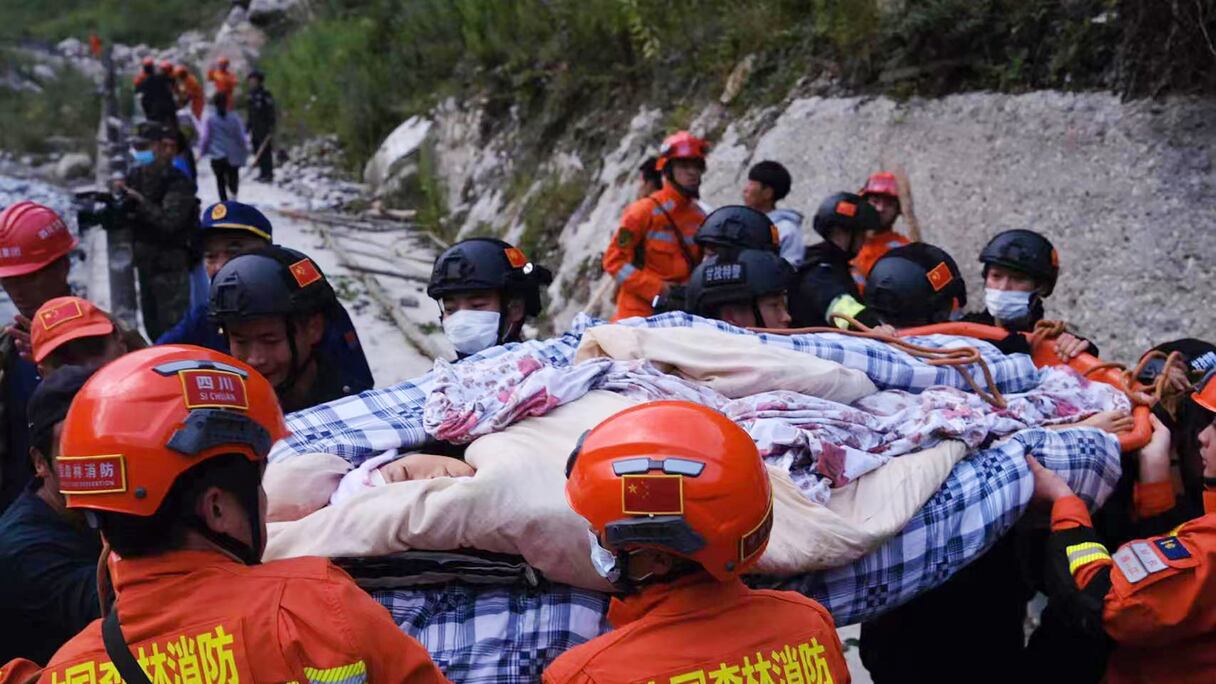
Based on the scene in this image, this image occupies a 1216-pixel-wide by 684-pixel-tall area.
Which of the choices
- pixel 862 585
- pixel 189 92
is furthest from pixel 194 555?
pixel 189 92

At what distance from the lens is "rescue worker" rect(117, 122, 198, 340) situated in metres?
6.20

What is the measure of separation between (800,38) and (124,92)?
846 inches

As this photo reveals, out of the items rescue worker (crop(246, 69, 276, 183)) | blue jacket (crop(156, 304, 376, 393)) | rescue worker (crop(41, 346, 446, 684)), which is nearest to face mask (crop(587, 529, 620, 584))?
rescue worker (crop(41, 346, 446, 684))

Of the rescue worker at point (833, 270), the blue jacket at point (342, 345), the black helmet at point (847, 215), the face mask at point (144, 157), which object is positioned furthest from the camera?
the face mask at point (144, 157)

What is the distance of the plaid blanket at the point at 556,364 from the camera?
2.41m

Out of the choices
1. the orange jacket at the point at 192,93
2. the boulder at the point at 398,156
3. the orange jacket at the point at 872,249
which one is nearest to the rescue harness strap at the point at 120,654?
the orange jacket at the point at 872,249

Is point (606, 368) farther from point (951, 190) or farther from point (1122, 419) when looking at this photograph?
point (951, 190)

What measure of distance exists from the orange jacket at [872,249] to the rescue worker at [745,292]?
214 centimetres

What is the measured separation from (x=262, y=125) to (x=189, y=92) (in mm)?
3265

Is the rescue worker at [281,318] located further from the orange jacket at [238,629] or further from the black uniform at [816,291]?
the black uniform at [816,291]

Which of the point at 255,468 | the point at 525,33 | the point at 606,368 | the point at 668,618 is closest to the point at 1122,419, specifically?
the point at 606,368

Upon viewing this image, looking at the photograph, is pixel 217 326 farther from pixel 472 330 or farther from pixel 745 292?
pixel 745 292

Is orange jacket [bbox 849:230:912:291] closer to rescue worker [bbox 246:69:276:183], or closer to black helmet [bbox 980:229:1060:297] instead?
black helmet [bbox 980:229:1060:297]

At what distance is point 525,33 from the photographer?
1284 centimetres
